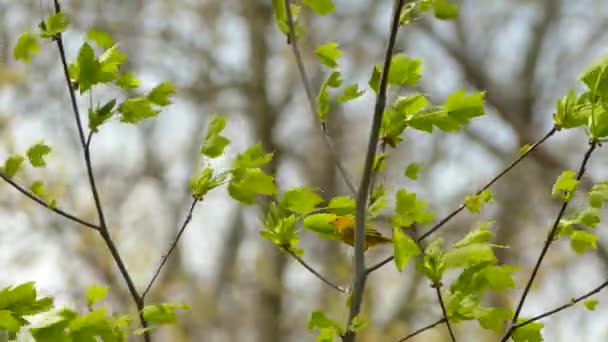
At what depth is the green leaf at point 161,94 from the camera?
3.65ft

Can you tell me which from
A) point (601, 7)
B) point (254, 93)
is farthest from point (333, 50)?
point (601, 7)

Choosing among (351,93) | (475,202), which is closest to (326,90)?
(351,93)

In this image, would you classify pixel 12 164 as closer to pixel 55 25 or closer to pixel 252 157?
pixel 55 25

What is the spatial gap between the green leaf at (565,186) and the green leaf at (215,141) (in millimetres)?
438

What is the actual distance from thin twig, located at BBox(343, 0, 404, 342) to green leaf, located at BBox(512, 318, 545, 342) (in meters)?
0.22

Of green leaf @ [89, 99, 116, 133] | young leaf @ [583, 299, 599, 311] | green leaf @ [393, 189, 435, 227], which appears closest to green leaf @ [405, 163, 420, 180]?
green leaf @ [393, 189, 435, 227]

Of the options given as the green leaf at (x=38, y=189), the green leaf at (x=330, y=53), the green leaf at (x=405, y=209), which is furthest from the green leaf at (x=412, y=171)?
the green leaf at (x=38, y=189)

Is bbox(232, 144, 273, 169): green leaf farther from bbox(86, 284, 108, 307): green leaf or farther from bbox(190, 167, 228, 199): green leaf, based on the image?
bbox(86, 284, 108, 307): green leaf

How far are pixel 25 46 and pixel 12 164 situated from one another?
0.18 metres

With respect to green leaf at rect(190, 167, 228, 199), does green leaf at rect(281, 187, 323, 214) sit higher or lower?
lower

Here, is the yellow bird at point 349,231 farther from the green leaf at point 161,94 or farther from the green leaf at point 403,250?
the green leaf at point 161,94

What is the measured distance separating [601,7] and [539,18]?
555 millimetres

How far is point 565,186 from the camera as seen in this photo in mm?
1024

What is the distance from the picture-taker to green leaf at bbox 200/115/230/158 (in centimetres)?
108
